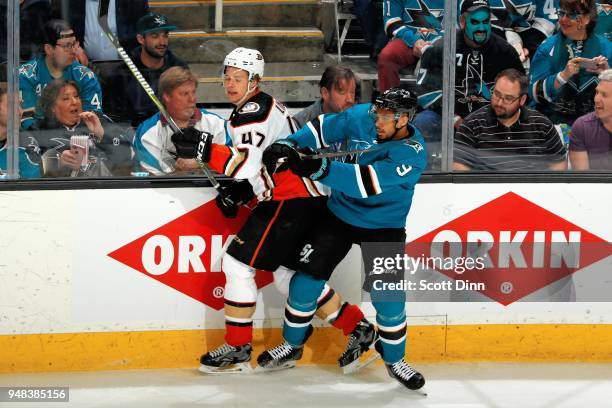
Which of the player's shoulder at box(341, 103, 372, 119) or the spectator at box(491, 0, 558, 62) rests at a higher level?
the spectator at box(491, 0, 558, 62)

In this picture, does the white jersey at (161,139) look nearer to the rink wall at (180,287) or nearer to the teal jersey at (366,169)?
the rink wall at (180,287)

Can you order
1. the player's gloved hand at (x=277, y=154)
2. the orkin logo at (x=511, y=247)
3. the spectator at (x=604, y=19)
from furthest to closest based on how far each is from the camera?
the orkin logo at (x=511, y=247) → the spectator at (x=604, y=19) → the player's gloved hand at (x=277, y=154)

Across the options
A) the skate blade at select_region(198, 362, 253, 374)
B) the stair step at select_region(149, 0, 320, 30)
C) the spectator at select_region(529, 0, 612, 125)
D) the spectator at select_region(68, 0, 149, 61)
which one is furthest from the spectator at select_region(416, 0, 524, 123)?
the skate blade at select_region(198, 362, 253, 374)

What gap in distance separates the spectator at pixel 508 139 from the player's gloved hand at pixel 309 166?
0.70 meters

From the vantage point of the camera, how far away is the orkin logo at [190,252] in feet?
13.9

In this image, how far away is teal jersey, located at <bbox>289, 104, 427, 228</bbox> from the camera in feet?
12.9

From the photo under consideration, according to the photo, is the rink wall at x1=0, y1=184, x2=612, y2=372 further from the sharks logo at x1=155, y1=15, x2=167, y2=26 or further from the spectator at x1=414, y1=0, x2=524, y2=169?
the sharks logo at x1=155, y1=15, x2=167, y2=26

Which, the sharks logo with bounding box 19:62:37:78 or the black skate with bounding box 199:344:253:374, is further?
the black skate with bounding box 199:344:253:374

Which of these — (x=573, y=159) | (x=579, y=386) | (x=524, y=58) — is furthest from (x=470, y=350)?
(x=524, y=58)

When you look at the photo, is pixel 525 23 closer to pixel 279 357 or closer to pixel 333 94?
pixel 333 94

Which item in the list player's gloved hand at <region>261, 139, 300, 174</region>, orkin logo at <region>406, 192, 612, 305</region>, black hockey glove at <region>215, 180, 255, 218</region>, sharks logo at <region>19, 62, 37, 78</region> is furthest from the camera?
orkin logo at <region>406, 192, 612, 305</region>

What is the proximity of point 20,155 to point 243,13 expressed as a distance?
38.0 inches

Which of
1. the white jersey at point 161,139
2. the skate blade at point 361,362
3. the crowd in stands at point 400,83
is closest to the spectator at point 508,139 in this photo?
the crowd in stands at point 400,83

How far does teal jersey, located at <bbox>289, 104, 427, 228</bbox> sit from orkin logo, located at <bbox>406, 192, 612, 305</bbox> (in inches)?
12.3
